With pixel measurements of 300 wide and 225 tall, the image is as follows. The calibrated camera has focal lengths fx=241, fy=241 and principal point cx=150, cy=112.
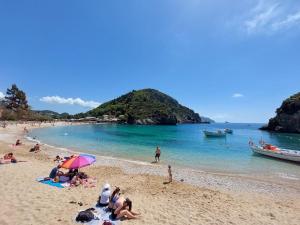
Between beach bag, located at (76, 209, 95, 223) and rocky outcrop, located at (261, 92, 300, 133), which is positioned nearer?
beach bag, located at (76, 209, 95, 223)

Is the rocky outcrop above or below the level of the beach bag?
above

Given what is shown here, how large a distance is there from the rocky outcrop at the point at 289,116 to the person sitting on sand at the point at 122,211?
335ft

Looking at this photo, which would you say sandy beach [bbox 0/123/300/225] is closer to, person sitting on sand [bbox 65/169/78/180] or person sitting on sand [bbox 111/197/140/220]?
person sitting on sand [bbox 111/197/140/220]

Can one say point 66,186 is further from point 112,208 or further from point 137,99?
point 137,99

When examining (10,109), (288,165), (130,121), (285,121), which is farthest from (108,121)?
(288,165)

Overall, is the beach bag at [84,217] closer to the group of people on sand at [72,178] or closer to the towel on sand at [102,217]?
the towel on sand at [102,217]

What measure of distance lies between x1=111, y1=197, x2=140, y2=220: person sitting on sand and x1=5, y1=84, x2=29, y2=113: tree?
119260 millimetres

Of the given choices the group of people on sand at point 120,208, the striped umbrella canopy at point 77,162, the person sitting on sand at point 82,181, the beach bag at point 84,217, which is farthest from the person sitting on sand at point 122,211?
the striped umbrella canopy at point 77,162

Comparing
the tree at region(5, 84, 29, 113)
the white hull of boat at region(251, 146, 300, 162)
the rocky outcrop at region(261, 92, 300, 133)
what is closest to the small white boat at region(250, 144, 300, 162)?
the white hull of boat at region(251, 146, 300, 162)

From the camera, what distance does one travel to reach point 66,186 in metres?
12.5

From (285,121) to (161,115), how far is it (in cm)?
7624

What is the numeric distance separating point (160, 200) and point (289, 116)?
10262 cm

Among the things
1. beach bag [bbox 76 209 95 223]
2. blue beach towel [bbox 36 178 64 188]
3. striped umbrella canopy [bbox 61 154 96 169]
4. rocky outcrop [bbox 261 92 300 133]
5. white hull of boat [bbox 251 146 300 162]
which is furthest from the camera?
rocky outcrop [bbox 261 92 300 133]

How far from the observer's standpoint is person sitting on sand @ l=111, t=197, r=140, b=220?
337 inches
